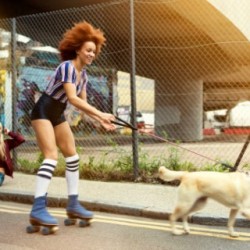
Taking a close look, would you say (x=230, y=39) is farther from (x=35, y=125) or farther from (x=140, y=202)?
(x=35, y=125)

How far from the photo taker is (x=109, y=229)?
5.23 meters

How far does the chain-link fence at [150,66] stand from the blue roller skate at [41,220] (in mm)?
3454

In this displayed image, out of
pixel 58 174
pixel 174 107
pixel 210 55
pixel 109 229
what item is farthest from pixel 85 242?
pixel 174 107

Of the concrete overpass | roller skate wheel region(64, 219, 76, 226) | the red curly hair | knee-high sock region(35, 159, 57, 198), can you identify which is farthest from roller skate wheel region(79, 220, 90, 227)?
the concrete overpass

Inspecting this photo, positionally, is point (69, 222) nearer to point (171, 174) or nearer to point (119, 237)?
point (119, 237)

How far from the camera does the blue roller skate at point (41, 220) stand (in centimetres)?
489

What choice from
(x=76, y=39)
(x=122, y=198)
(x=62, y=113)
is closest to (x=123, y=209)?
(x=122, y=198)

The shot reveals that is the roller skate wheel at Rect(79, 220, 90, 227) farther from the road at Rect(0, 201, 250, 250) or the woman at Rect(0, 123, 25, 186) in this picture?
the woman at Rect(0, 123, 25, 186)

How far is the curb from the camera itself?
5418 millimetres

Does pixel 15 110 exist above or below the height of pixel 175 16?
below

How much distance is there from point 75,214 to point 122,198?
55.0 inches

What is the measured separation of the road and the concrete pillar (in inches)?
643

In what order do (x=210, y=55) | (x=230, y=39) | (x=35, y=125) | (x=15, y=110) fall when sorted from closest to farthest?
1. (x=35, y=125)
2. (x=15, y=110)
3. (x=230, y=39)
4. (x=210, y=55)

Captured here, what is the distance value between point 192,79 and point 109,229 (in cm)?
1767
